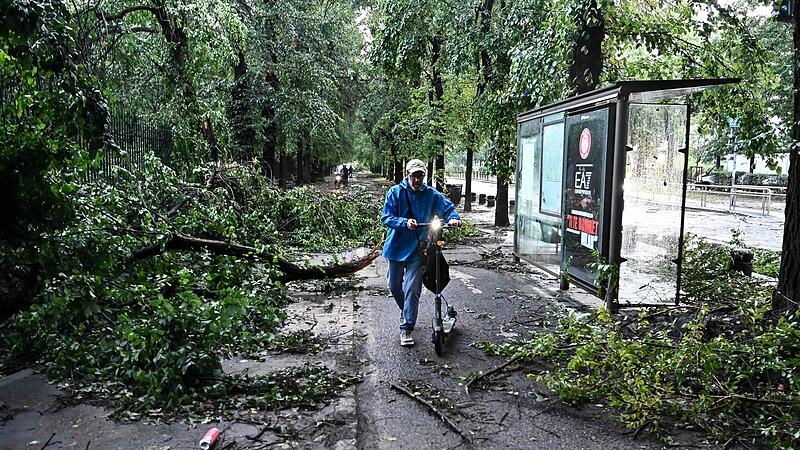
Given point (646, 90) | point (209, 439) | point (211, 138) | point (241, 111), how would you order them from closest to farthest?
point (209, 439) → point (646, 90) → point (211, 138) → point (241, 111)

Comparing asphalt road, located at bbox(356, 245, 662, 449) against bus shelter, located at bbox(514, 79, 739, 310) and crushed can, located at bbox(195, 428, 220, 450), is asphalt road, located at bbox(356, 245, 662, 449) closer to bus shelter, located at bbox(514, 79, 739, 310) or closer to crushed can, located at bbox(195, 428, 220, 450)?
crushed can, located at bbox(195, 428, 220, 450)

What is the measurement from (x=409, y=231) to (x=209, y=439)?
10.3ft

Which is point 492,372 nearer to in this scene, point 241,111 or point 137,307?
point 137,307

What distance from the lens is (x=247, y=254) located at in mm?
6801

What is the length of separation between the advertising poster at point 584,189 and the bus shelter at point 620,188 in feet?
0.04

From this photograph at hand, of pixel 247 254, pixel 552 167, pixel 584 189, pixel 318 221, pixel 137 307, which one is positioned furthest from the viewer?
pixel 318 221

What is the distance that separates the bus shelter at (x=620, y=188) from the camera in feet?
22.7

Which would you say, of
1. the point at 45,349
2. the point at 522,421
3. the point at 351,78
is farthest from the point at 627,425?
the point at 351,78

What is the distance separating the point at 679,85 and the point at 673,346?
3038 mm

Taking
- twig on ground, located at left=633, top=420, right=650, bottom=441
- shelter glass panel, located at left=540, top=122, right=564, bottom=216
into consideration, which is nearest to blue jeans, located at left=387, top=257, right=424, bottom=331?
twig on ground, located at left=633, top=420, right=650, bottom=441

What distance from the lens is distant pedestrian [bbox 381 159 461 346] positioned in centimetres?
612

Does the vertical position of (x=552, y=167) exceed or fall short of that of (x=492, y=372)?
it exceeds it

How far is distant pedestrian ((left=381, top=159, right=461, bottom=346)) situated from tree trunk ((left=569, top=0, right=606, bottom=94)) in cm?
431

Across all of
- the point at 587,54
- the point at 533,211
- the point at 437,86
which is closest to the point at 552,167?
the point at 533,211
